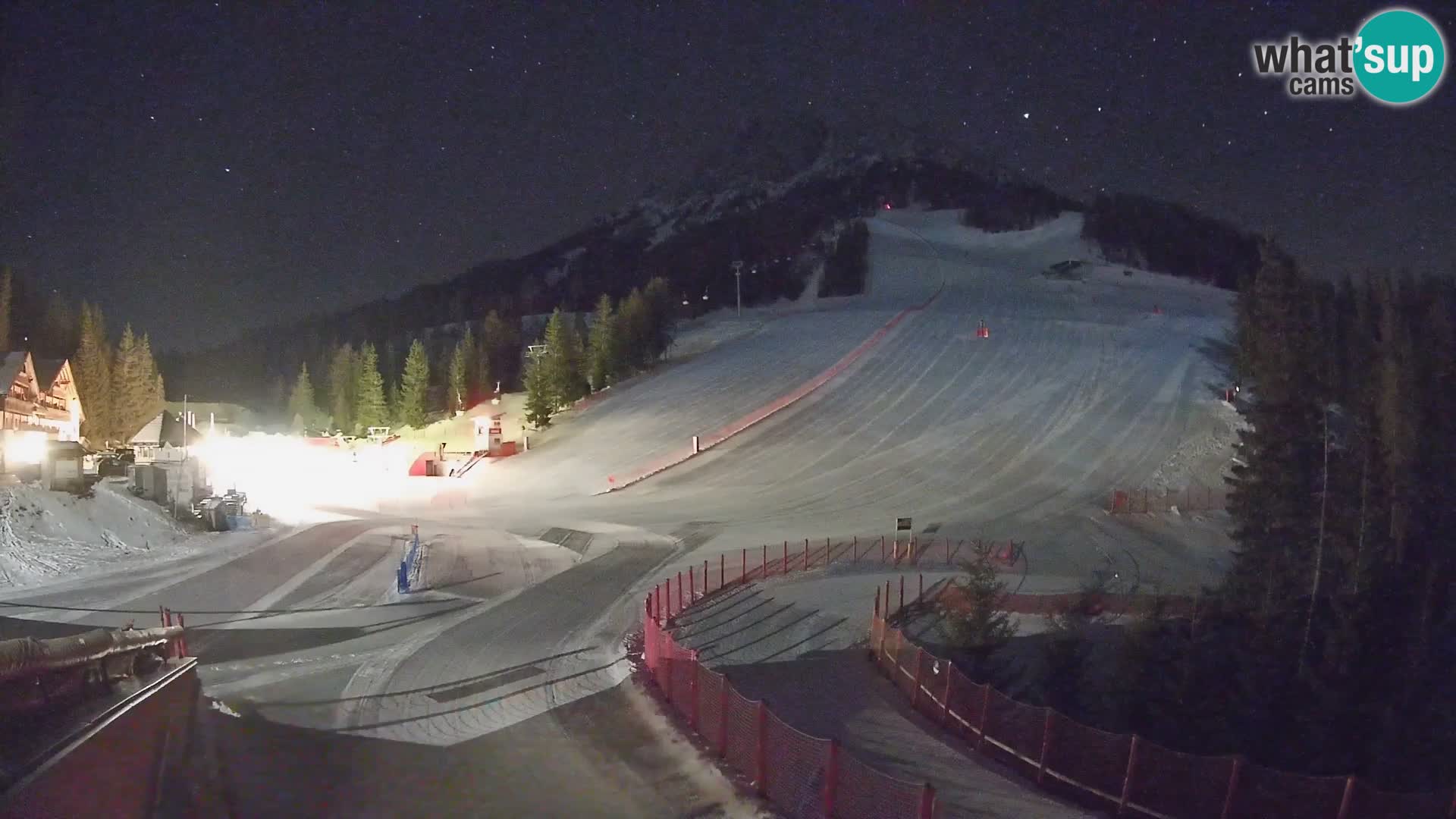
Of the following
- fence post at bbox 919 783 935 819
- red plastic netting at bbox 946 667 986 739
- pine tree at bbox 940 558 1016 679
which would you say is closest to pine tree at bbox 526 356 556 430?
pine tree at bbox 940 558 1016 679

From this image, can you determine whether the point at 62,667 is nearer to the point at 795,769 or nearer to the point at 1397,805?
the point at 795,769

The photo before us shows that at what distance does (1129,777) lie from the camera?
10172 mm

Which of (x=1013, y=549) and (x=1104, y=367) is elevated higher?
(x=1104, y=367)

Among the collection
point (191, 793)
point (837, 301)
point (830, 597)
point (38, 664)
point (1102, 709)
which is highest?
point (837, 301)

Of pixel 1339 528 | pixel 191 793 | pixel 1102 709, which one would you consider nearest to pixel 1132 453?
pixel 1339 528

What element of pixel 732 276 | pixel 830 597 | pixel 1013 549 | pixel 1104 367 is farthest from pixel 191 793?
pixel 732 276

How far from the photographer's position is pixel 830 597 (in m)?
22.5

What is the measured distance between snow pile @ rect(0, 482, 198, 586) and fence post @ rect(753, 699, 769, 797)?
19.3m

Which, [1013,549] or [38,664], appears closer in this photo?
[38,664]

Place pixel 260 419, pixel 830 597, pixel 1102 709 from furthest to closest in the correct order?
pixel 260 419 → pixel 830 597 → pixel 1102 709

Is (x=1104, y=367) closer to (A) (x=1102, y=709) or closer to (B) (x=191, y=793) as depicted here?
(A) (x=1102, y=709)

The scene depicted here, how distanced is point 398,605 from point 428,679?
663 centimetres

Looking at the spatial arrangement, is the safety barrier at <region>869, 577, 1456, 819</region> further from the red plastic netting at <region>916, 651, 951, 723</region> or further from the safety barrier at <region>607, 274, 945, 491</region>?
the safety barrier at <region>607, 274, 945, 491</region>

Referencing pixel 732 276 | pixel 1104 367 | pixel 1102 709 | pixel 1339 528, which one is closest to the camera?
pixel 1102 709
